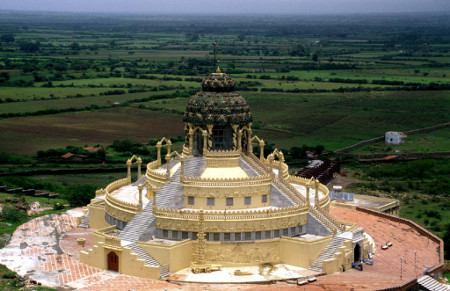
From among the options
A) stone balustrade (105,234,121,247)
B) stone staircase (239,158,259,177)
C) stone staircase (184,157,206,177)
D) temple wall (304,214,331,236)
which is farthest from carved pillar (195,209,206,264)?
temple wall (304,214,331,236)

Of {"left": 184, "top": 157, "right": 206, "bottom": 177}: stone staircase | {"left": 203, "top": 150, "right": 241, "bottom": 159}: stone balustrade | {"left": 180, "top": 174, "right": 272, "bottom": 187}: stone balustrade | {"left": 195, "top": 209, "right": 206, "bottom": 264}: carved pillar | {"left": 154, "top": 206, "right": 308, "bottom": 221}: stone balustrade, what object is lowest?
{"left": 195, "top": 209, "right": 206, "bottom": 264}: carved pillar

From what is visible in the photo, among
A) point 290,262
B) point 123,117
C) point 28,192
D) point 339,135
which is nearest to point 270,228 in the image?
point 290,262

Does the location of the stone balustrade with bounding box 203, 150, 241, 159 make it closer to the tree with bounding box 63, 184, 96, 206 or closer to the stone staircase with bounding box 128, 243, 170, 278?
the stone staircase with bounding box 128, 243, 170, 278

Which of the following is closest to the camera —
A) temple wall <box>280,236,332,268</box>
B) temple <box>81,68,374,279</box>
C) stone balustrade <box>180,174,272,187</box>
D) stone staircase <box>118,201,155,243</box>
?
temple <box>81,68,374,279</box>

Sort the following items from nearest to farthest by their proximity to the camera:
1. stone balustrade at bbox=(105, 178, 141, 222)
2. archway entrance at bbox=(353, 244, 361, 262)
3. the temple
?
the temple
archway entrance at bbox=(353, 244, 361, 262)
stone balustrade at bbox=(105, 178, 141, 222)

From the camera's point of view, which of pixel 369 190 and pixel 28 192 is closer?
pixel 28 192

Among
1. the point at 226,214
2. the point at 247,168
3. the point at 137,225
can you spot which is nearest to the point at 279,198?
the point at 247,168

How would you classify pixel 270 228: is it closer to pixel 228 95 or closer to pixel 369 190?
pixel 228 95

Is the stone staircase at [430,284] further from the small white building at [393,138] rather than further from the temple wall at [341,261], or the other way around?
the small white building at [393,138]
